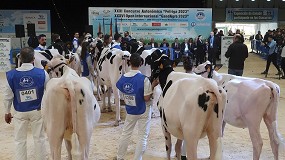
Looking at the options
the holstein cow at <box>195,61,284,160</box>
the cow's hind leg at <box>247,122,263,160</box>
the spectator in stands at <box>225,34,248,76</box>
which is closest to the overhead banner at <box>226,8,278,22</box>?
the spectator in stands at <box>225,34,248,76</box>

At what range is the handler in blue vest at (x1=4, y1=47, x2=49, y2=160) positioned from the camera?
4.84m

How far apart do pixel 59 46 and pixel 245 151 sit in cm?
534

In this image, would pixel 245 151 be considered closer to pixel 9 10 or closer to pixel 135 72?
pixel 135 72

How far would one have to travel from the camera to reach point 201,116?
3.88 metres

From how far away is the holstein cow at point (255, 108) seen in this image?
504 cm

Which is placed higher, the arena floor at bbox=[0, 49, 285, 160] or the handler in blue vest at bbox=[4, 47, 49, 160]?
the handler in blue vest at bbox=[4, 47, 49, 160]

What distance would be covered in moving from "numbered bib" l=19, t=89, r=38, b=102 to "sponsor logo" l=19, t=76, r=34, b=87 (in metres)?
0.09

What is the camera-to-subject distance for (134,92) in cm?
518

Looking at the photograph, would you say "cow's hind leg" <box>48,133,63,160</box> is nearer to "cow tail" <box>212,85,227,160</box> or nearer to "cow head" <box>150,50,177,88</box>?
"cow head" <box>150,50,177,88</box>

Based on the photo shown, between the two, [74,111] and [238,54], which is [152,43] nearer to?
[238,54]

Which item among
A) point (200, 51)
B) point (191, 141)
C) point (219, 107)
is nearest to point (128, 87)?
point (191, 141)

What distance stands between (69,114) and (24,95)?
1.01 meters

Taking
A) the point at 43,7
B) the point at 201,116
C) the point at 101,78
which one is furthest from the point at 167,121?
the point at 43,7

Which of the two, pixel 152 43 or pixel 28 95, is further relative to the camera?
Result: pixel 152 43
